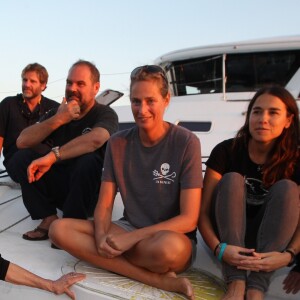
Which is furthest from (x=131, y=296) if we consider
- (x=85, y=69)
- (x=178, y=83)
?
(x=178, y=83)

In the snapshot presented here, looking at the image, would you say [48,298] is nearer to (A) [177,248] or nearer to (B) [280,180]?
(A) [177,248]

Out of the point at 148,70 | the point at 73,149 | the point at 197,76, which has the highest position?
the point at 148,70

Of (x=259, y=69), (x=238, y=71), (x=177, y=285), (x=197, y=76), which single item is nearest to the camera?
(x=177, y=285)

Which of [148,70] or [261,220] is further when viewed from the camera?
[148,70]

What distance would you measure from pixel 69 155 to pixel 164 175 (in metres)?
0.91

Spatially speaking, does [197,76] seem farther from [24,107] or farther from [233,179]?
[233,179]

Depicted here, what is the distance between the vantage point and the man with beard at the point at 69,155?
10.6 ft

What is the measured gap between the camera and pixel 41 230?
11.2 ft

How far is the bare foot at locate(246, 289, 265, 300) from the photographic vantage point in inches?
90.0

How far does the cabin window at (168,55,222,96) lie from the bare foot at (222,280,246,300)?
340cm

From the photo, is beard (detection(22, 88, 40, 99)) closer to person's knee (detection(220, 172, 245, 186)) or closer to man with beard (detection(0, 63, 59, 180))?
man with beard (detection(0, 63, 59, 180))

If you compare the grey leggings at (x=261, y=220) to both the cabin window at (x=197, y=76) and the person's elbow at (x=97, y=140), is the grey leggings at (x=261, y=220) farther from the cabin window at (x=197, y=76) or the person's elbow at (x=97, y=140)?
the cabin window at (x=197, y=76)

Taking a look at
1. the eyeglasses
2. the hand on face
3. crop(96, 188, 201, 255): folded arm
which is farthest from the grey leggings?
the hand on face

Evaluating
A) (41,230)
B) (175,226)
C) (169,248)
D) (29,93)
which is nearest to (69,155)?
(41,230)
